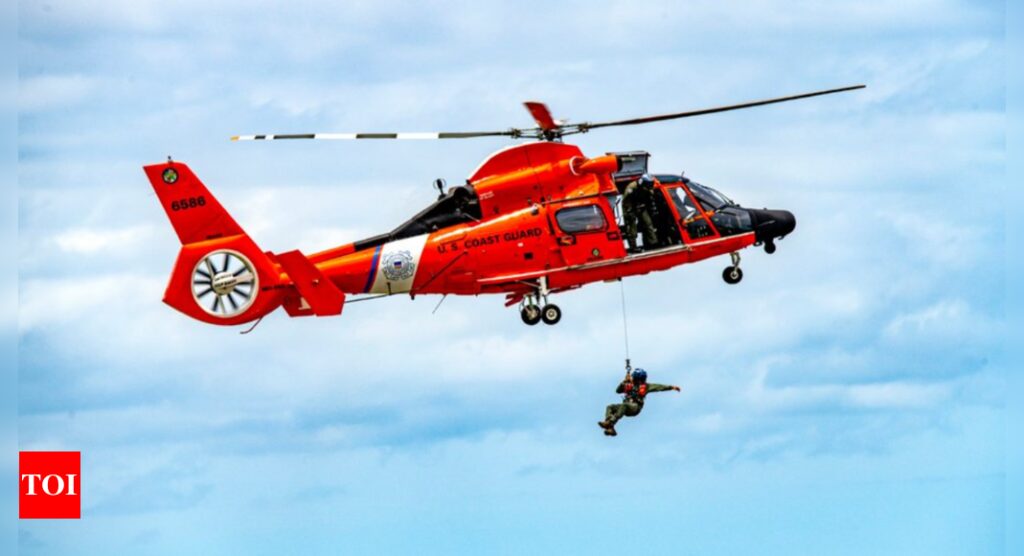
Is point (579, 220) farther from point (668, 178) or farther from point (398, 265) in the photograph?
point (398, 265)

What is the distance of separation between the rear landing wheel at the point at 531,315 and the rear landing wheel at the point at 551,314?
0.10 metres

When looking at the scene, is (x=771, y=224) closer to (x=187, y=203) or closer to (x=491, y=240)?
(x=491, y=240)

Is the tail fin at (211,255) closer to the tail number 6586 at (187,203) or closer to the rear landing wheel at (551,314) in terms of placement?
the tail number 6586 at (187,203)

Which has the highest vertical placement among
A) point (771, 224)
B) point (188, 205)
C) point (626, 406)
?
point (188, 205)

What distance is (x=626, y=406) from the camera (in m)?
45.7

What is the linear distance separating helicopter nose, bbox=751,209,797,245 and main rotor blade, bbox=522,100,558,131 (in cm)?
453

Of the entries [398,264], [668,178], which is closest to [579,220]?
[668,178]

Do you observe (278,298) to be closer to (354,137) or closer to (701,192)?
(354,137)

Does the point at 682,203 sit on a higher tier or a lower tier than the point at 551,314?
higher

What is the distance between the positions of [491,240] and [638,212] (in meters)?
2.97

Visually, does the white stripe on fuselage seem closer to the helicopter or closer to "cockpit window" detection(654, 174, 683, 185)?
the helicopter

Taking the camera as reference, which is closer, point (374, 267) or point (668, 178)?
point (374, 267)

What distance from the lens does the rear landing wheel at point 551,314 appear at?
46.0 m

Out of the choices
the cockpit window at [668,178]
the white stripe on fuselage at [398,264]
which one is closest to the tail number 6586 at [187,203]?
the white stripe on fuselage at [398,264]
